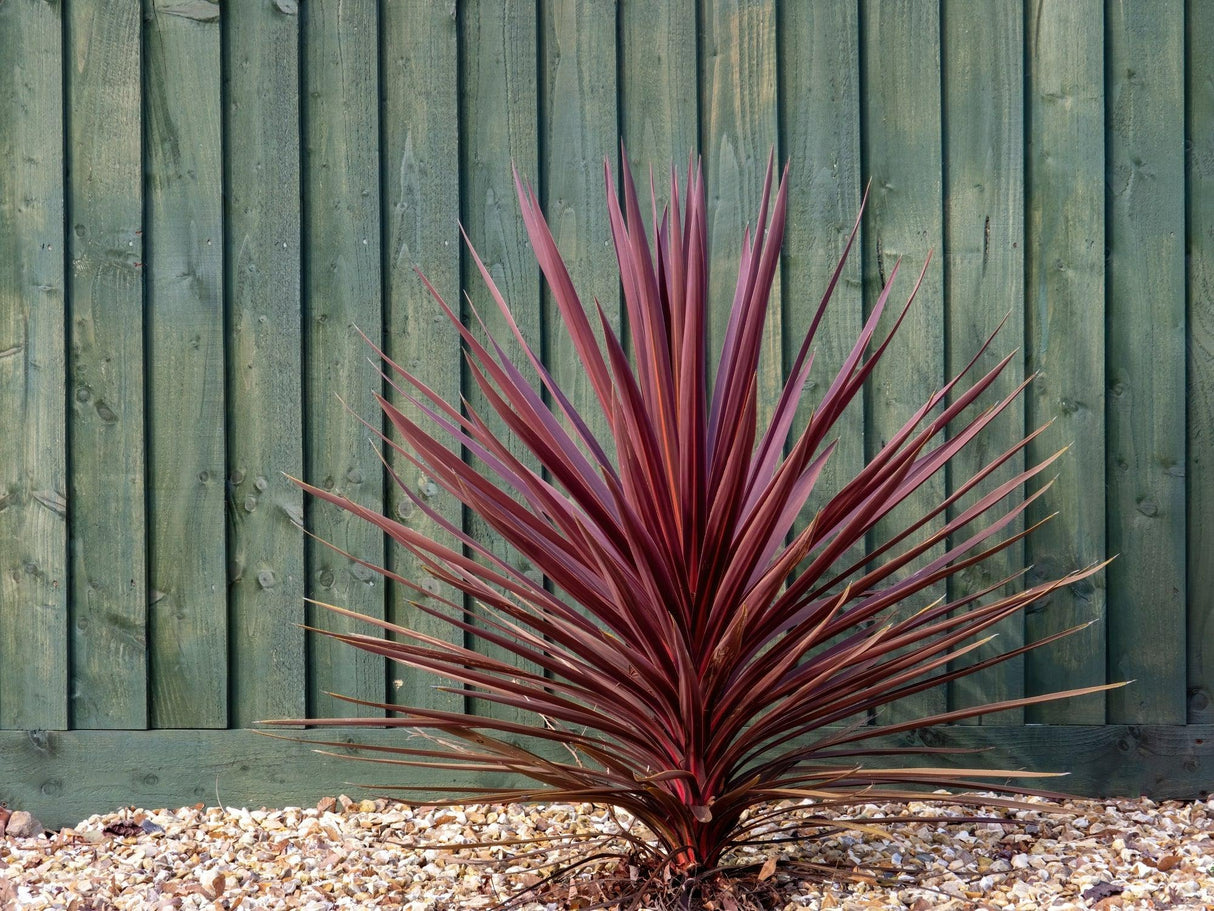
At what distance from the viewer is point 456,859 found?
188 centimetres

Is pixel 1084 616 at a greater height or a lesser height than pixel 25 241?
lesser

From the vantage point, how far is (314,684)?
7.15 ft

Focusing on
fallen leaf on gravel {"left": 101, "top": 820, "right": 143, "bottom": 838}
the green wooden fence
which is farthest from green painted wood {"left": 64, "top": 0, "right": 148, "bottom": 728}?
fallen leaf on gravel {"left": 101, "top": 820, "right": 143, "bottom": 838}

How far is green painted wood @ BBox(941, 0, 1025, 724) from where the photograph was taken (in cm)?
218

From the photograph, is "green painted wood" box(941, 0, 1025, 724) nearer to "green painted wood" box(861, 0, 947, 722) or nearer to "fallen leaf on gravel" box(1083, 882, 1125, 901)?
"green painted wood" box(861, 0, 947, 722)

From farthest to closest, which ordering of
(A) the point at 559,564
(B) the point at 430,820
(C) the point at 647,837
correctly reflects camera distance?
(B) the point at 430,820 → (C) the point at 647,837 → (A) the point at 559,564

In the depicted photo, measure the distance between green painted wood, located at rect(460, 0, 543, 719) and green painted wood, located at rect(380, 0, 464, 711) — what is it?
0.03 metres

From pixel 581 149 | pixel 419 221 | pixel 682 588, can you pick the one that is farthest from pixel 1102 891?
pixel 419 221

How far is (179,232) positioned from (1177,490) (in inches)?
94.8

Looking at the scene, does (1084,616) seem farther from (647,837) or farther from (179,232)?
(179,232)

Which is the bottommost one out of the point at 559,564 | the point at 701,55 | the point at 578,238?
the point at 559,564

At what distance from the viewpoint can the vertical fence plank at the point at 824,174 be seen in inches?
85.6

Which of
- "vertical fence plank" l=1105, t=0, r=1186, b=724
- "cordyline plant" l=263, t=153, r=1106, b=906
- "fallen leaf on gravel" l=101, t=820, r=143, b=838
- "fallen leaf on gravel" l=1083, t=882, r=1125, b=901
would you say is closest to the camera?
"cordyline plant" l=263, t=153, r=1106, b=906

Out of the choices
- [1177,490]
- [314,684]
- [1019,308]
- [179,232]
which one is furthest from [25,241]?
[1177,490]
